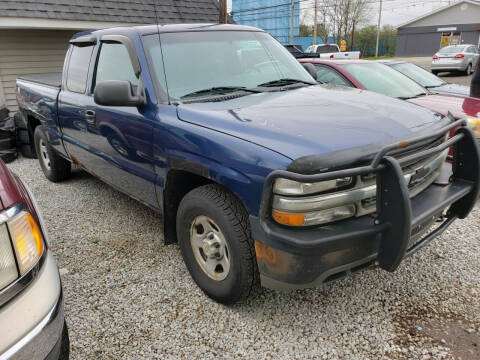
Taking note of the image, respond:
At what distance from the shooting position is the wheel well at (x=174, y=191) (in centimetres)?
270

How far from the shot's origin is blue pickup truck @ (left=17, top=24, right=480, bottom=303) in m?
1.94

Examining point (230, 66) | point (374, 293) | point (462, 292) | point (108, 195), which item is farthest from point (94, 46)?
point (462, 292)

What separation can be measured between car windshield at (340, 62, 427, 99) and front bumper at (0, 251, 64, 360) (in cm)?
480

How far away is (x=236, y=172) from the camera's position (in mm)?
2127

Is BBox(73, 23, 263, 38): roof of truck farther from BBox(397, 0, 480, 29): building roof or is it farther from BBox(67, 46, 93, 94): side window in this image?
BBox(397, 0, 480, 29): building roof

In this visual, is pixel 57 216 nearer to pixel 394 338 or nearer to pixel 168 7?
pixel 394 338

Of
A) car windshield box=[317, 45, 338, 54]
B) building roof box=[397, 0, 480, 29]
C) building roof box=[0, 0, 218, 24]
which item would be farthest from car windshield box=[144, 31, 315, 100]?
building roof box=[397, 0, 480, 29]

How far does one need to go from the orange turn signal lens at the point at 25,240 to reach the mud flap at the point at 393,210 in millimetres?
1600

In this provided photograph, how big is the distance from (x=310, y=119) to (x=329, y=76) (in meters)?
3.59

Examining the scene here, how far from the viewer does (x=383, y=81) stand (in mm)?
5582

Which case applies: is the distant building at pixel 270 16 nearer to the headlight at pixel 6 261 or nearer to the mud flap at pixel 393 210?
the mud flap at pixel 393 210

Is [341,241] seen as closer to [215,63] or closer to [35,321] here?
[35,321]

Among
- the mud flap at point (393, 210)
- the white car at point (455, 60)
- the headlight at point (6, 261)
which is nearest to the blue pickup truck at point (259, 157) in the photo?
the mud flap at point (393, 210)

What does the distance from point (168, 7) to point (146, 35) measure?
8136mm
